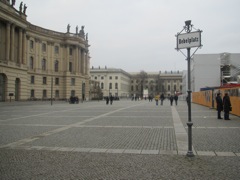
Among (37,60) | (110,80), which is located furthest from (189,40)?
(110,80)

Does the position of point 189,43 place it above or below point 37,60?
below

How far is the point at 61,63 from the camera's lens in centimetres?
7312

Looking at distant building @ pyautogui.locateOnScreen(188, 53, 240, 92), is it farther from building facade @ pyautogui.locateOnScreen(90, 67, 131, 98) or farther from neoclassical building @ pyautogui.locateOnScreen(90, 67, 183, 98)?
building facade @ pyautogui.locateOnScreen(90, 67, 131, 98)

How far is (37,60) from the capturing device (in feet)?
218

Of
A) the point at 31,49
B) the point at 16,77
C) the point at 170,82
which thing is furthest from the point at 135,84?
the point at 16,77

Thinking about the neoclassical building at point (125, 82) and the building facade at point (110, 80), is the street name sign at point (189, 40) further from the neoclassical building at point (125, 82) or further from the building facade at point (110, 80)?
the building facade at point (110, 80)

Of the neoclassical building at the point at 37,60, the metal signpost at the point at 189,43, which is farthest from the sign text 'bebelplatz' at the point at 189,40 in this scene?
the neoclassical building at the point at 37,60

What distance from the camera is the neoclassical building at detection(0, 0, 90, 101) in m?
47.2

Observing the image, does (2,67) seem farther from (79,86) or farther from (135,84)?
(135,84)

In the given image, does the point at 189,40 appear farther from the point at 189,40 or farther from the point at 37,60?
the point at 37,60

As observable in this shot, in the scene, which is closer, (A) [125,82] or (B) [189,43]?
(B) [189,43]

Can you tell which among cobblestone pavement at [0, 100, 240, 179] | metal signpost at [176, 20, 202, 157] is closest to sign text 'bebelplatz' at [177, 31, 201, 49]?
metal signpost at [176, 20, 202, 157]

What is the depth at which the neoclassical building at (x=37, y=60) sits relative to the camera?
155ft

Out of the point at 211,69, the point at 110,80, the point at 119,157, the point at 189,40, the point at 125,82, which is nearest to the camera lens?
the point at 119,157
